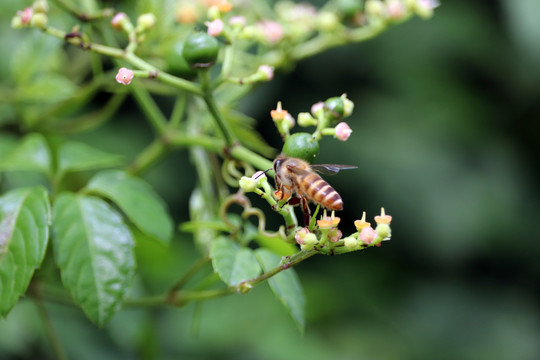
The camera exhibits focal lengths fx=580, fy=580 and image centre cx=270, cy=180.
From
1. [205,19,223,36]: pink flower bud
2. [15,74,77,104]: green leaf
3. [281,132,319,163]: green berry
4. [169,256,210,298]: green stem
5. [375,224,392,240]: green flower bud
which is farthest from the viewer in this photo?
[15,74,77,104]: green leaf

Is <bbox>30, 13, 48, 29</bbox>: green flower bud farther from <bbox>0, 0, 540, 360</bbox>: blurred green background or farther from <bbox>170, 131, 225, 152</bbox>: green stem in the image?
<bbox>0, 0, 540, 360</bbox>: blurred green background

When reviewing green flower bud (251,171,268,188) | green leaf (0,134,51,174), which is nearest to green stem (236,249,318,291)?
green flower bud (251,171,268,188)

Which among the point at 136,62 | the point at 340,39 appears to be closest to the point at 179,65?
the point at 136,62

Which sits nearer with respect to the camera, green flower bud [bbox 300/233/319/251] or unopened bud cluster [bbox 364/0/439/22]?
green flower bud [bbox 300/233/319/251]

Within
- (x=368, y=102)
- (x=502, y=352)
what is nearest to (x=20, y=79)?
(x=368, y=102)

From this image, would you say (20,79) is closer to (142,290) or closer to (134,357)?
(142,290)

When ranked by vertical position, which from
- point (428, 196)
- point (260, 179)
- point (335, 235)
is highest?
point (260, 179)

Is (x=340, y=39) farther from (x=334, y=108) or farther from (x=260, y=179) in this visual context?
(x=260, y=179)
